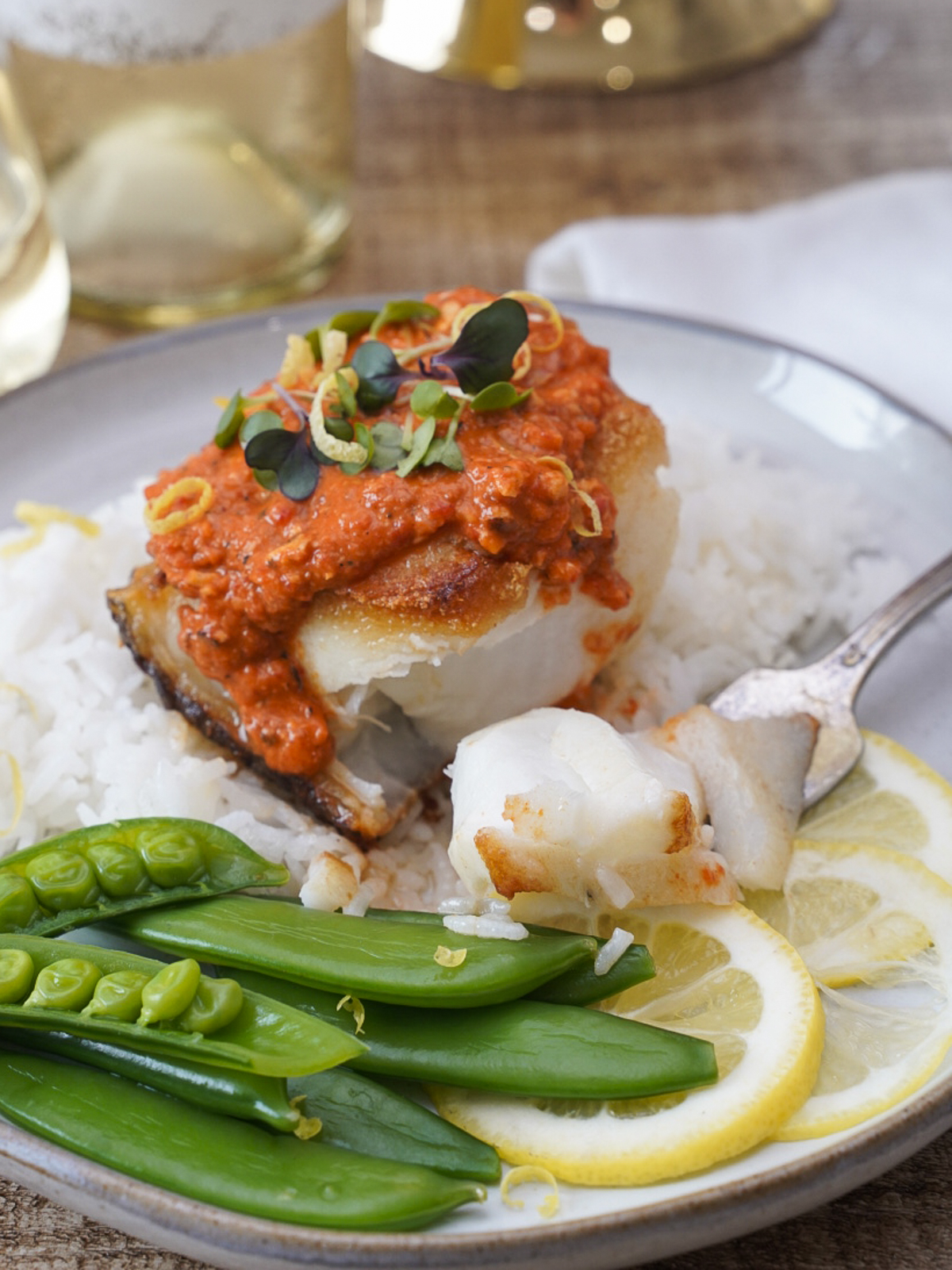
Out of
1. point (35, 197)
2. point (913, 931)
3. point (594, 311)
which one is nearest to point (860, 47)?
point (594, 311)

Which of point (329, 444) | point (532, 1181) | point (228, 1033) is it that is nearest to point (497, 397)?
point (329, 444)

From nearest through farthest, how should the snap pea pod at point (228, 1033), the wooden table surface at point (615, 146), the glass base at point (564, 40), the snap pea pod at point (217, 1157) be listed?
1. the snap pea pod at point (217, 1157)
2. the snap pea pod at point (228, 1033)
3. the wooden table surface at point (615, 146)
4. the glass base at point (564, 40)

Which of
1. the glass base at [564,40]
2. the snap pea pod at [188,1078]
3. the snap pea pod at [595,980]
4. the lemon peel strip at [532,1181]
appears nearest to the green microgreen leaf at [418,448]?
the snap pea pod at [595,980]

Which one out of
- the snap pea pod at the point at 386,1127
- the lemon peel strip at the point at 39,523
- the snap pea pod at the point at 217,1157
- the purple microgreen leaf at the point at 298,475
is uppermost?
the purple microgreen leaf at the point at 298,475

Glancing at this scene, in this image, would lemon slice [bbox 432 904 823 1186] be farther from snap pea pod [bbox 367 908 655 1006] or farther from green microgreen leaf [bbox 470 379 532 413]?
green microgreen leaf [bbox 470 379 532 413]

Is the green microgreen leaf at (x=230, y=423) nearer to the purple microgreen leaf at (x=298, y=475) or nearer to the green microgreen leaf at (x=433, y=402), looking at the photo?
the purple microgreen leaf at (x=298, y=475)

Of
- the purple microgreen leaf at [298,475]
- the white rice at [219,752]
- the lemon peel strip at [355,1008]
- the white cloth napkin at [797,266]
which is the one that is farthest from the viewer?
the white cloth napkin at [797,266]

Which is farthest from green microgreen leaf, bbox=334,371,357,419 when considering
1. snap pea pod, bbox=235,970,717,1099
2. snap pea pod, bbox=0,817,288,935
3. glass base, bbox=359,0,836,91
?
glass base, bbox=359,0,836,91

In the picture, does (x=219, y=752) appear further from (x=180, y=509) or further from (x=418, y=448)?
(x=418, y=448)
